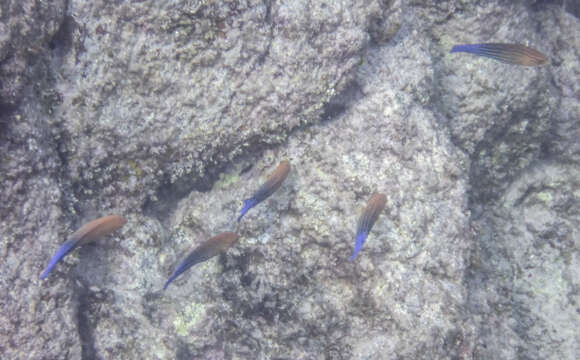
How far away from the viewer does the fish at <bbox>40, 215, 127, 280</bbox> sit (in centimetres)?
262

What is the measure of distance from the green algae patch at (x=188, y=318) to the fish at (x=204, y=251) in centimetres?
75

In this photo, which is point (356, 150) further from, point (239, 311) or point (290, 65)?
point (239, 311)

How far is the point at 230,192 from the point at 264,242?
0.64 metres

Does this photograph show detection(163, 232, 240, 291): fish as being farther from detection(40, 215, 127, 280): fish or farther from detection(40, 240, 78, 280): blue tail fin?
detection(40, 240, 78, 280): blue tail fin

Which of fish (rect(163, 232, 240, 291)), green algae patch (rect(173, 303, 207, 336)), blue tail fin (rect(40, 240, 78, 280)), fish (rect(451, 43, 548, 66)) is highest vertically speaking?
fish (rect(451, 43, 548, 66))

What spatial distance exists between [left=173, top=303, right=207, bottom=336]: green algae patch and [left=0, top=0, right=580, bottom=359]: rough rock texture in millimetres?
13

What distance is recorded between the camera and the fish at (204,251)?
2904mm

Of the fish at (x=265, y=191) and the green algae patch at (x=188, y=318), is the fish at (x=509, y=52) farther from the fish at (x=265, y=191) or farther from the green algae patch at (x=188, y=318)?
the green algae patch at (x=188, y=318)

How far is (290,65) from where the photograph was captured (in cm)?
345

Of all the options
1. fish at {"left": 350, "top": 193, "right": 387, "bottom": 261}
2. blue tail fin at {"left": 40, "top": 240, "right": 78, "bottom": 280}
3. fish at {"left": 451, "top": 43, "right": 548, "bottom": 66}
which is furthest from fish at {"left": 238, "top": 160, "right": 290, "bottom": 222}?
fish at {"left": 451, "top": 43, "right": 548, "bottom": 66}

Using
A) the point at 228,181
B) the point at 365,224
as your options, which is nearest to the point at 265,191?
the point at 365,224

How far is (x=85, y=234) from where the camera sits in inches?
106

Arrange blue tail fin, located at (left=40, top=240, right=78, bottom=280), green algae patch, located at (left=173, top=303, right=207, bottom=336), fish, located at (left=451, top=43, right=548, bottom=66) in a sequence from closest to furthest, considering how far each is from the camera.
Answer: blue tail fin, located at (left=40, top=240, right=78, bottom=280) < fish, located at (left=451, top=43, right=548, bottom=66) < green algae patch, located at (left=173, top=303, right=207, bottom=336)

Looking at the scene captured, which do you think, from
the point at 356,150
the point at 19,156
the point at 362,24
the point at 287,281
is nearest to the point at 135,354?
the point at 287,281
